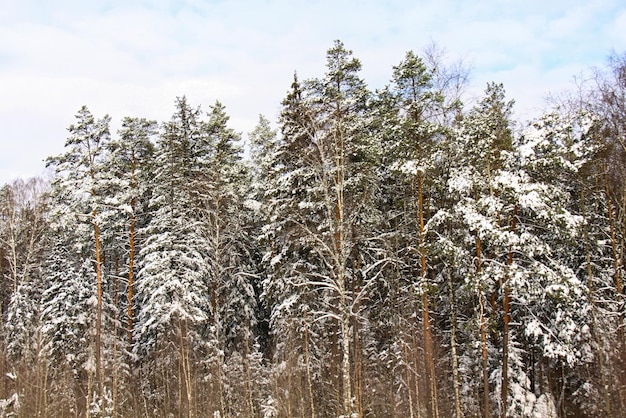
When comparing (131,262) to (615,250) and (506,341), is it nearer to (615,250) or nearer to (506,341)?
(506,341)

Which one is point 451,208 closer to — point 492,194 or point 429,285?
point 492,194

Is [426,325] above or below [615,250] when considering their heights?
below

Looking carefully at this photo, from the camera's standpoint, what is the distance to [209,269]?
23.7 meters

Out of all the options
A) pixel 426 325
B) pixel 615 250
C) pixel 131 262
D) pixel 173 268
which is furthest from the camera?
pixel 131 262

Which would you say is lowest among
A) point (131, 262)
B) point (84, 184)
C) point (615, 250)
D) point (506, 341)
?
point (506, 341)

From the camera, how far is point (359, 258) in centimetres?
2128

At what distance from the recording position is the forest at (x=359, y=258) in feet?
55.8

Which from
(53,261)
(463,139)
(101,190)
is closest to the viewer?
(463,139)

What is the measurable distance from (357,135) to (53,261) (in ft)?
70.7

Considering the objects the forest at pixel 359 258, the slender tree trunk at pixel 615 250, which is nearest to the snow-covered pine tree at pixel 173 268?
the forest at pixel 359 258

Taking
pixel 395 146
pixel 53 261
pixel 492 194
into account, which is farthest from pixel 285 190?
pixel 53 261

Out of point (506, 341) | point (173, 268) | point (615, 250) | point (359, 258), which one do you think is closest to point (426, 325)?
point (506, 341)

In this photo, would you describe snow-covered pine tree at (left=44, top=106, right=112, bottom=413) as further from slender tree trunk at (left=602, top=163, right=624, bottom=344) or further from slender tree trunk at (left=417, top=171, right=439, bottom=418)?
slender tree trunk at (left=602, top=163, right=624, bottom=344)

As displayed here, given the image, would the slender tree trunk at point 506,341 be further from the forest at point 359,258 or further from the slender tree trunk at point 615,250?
the slender tree trunk at point 615,250
